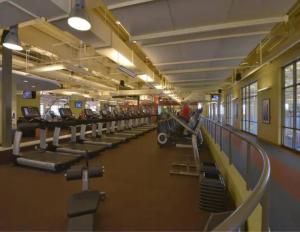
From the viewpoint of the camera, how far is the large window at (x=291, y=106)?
6.34m

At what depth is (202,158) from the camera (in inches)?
229

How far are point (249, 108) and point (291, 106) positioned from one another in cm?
479

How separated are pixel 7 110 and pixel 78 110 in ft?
49.5

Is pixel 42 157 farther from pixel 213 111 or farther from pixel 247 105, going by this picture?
pixel 213 111

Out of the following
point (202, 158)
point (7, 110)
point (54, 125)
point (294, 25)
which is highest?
point (294, 25)

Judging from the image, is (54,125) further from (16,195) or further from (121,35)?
(121,35)

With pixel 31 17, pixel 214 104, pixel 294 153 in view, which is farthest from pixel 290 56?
pixel 214 104

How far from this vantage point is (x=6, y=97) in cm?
492

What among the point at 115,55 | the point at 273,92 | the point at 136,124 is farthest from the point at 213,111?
the point at 115,55

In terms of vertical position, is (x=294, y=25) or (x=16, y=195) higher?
(x=294, y=25)

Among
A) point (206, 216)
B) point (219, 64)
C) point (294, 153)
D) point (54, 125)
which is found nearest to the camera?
point (206, 216)

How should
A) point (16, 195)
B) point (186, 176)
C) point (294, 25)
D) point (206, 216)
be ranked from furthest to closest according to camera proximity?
point (294, 25) < point (186, 176) < point (16, 195) < point (206, 216)

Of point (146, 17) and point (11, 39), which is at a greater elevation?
point (146, 17)

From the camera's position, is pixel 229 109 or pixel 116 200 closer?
pixel 116 200
